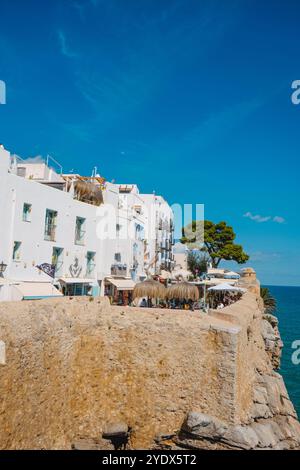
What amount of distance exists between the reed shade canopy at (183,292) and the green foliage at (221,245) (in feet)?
93.8

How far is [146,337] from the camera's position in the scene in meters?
13.6

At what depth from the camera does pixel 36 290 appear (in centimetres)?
2003

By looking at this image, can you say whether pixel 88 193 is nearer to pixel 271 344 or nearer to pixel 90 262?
pixel 90 262

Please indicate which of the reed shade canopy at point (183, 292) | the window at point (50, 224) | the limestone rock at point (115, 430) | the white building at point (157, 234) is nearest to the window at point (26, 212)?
the window at point (50, 224)

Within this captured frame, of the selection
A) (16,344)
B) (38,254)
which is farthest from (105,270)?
(16,344)

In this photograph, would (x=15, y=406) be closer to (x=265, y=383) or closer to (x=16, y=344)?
(x=16, y=344)

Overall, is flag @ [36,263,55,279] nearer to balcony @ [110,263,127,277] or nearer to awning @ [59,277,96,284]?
awning @ [59,277,96,284]

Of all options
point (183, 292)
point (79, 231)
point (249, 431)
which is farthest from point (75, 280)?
point (249, 431)

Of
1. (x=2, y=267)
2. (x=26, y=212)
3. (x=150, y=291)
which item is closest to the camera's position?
(x=2, y=267)

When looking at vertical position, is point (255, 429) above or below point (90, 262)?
below

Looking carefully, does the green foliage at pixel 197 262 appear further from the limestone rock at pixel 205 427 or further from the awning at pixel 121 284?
the limestone rock at pixel 205 427

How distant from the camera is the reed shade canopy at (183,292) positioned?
22.3 m

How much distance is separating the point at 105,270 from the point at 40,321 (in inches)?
775

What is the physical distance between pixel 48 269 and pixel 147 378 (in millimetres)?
12305
